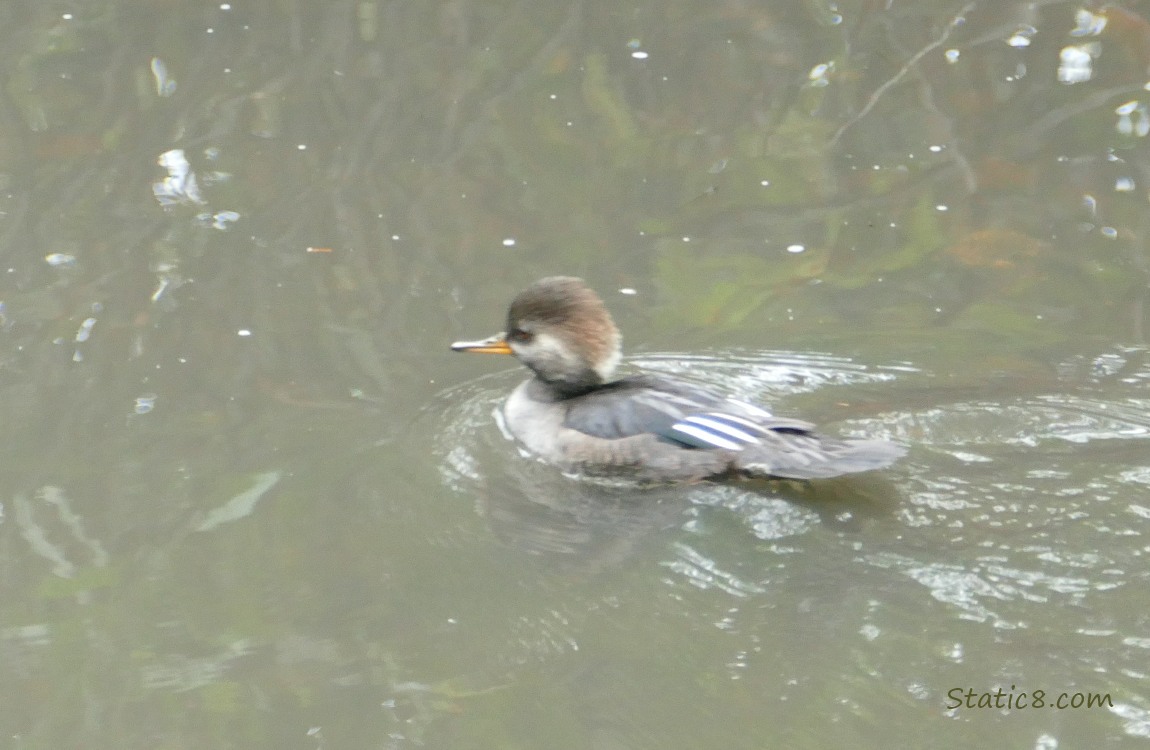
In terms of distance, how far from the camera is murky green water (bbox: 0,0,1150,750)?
16.5 ft

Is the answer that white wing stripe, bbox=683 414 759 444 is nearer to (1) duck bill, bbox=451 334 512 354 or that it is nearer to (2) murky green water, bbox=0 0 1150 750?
(2) murky green water, bbox=0 0 1150 750

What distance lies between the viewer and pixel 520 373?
25.2 feet

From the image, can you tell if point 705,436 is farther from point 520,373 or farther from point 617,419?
point 520,373

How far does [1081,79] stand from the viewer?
1004cm

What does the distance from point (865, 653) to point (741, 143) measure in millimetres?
5312

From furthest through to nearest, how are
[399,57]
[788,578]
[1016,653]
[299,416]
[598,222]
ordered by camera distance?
[399,57] < [598,222] < [299,416] < [788,578] < [1016,653]

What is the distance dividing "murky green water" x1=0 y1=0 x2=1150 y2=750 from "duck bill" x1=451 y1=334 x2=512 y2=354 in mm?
316

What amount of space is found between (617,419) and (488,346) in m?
0.86

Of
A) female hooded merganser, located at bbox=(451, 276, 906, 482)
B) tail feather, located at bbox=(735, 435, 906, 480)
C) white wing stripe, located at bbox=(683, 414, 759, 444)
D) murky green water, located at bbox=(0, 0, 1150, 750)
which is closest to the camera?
murky green water, located at bbox=(0, 0, 1150, 750)

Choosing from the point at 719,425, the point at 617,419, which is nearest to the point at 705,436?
the point at 719,425

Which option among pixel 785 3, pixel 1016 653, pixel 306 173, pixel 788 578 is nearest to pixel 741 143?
pixel 785 3

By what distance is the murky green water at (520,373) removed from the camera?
5.04m

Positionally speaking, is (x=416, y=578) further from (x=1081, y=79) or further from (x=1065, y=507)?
(x=1081, y=79)


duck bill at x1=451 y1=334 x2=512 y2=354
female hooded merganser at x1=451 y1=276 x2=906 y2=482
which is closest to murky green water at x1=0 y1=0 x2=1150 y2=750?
female hooded merganser at x1=451 y1=276 x2=906 y2=482
